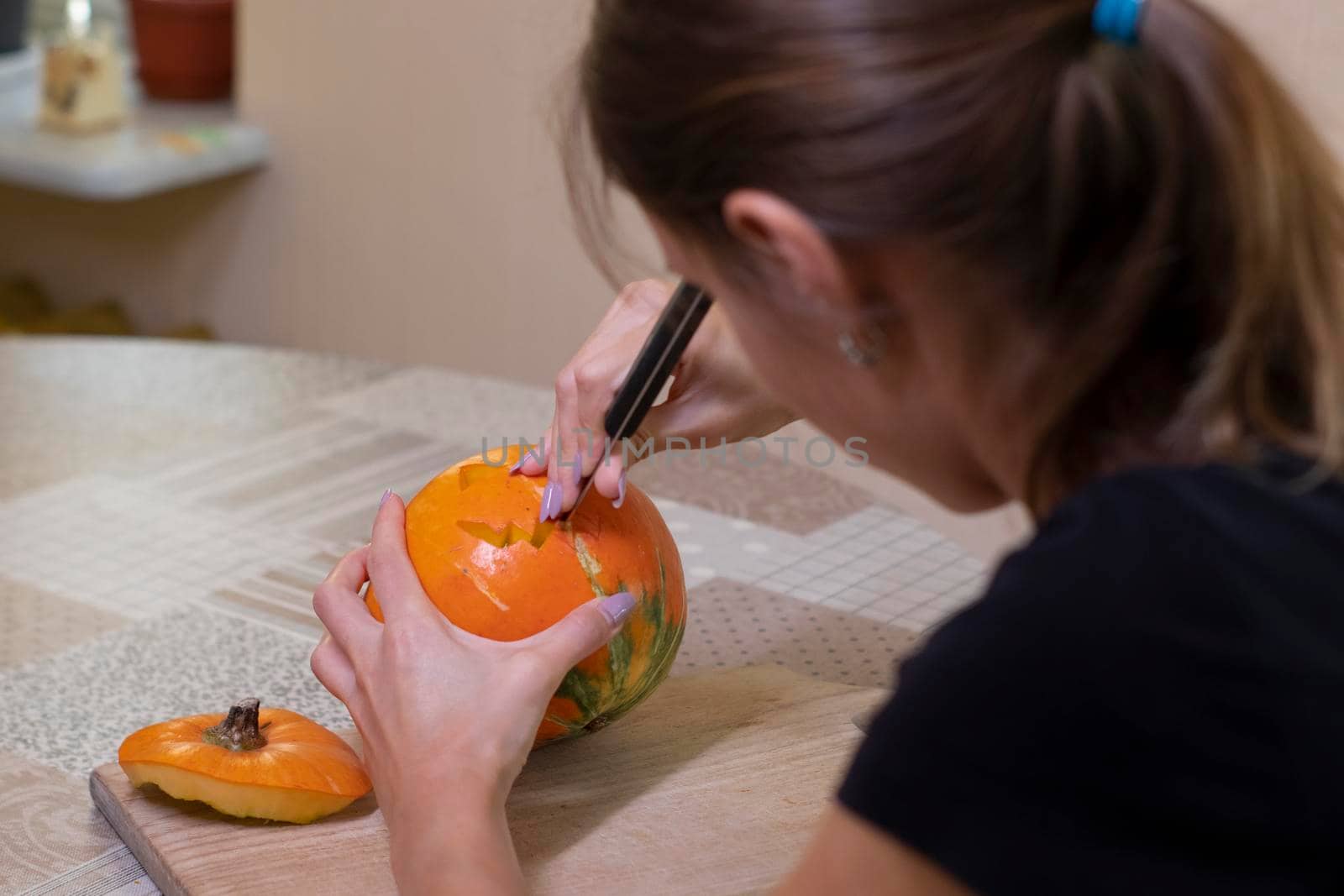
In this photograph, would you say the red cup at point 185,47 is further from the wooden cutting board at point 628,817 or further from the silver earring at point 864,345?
the silver earring at point 864,345

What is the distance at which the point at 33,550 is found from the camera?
4.18 ft

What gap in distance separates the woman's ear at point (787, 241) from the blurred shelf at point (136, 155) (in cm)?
228

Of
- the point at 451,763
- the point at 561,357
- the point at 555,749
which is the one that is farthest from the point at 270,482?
the point at 561,357

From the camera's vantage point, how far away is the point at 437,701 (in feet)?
2.70

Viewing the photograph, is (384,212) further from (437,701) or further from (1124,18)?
(1124,18)

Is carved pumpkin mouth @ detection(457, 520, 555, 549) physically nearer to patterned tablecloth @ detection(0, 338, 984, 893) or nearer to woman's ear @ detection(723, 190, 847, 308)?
patterned tablecloth @ detection(0, 338, 984, 893)

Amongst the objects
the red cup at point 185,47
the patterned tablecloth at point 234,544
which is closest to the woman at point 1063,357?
the patterned tablecloth at point 234,544

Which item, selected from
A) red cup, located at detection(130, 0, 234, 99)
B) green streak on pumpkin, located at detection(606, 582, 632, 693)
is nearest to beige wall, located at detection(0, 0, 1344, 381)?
red cup, located at detection(130, 0, 234, 99)

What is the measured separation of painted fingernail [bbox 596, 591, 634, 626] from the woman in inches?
9.7

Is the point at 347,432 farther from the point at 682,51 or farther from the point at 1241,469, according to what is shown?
the point at 1241,469

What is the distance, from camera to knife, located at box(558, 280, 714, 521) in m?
0.88

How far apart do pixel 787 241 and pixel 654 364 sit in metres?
0.32

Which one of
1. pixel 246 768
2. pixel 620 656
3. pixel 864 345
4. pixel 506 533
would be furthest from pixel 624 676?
pixel 864 345

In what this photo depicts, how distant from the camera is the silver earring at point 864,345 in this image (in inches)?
25.4
